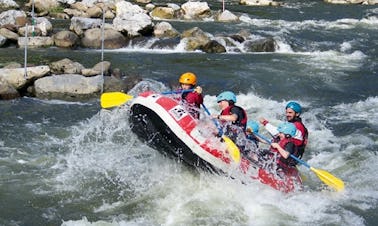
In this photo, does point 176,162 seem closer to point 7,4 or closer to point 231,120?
point 231,120

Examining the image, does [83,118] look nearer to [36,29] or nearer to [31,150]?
[31,150]

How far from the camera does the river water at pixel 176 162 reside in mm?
6469

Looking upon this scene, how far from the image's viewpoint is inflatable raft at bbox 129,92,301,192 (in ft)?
21.7

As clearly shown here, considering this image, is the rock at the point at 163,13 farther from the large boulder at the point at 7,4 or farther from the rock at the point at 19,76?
the rock at the point at 19,76

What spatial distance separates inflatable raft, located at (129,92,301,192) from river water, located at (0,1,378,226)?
0.61ft

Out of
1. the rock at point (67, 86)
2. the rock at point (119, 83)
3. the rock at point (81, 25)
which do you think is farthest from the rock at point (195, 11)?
the rock at point (67, 86)

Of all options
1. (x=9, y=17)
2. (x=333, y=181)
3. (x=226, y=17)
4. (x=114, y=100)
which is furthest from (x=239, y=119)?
(x=226, y=17)

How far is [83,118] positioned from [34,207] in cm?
366

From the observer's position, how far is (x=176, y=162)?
7.12m

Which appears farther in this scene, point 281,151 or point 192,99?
point 192,99

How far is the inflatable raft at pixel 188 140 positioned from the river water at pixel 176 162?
0.61 feet

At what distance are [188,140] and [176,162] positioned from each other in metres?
0.63

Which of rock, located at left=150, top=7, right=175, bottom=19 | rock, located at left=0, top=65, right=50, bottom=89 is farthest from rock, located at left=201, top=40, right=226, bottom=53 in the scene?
rock, located at left=150, top=7, right=175, bottom=19

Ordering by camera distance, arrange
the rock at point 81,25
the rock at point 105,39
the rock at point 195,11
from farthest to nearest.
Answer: the rock at point 195,11 < the rock at point 81,25 < the rock at point 105,39
